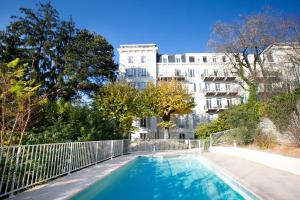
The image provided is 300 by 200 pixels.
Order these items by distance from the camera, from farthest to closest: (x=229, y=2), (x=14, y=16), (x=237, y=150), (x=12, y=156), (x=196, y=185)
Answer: (x=14, y=16) → (x=229, y=2) → (x=237, y=150) → (x=196, y=185) → (x=12, y=156)

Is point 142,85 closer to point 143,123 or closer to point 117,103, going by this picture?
point 143,123

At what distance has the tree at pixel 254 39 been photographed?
19016 mm

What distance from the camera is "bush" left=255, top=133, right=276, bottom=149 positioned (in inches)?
441

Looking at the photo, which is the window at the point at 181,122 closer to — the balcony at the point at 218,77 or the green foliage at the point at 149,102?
the balcony at the point at 218,77

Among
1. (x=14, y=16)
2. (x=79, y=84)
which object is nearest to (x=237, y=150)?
(x=79, y=84)

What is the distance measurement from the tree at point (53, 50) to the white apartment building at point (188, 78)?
10.5 metres

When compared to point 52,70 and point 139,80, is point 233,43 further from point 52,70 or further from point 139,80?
point 52,70

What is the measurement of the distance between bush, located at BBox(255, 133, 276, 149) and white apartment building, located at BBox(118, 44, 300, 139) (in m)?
21.4

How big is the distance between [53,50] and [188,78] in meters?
22.7

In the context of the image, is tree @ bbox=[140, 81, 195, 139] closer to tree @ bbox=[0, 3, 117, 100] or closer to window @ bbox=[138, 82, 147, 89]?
tree @ bbox=[0, 3, 117, 100]

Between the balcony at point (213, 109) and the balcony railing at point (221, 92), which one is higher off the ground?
the balcony railing at point (221, 92)

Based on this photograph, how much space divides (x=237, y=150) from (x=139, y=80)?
23906 millimetres

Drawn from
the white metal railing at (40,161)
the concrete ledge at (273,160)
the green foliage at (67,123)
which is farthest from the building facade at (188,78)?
the white metal railing at (40,161)

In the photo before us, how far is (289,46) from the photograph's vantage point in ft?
51.6
